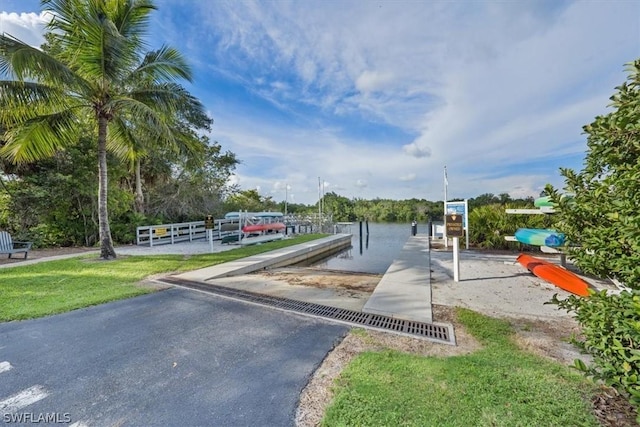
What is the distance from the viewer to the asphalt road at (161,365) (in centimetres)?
197

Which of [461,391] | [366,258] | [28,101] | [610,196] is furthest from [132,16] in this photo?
[366,258]

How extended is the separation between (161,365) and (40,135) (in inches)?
317

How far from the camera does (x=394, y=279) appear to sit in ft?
18.6

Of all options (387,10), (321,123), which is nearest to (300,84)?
(321,123)

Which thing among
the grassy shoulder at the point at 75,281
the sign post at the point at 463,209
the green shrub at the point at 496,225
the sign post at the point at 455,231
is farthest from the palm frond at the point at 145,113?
the green shrub at the point at 496,225

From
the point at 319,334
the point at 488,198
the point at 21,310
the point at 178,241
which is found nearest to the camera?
the point at 319,334

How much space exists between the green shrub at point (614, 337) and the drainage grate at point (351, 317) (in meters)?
1.48

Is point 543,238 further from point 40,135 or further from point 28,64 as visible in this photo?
point 40,135

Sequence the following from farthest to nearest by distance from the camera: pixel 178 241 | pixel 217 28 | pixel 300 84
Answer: pixel 178 241 → pixel 300 84 → pixel 217 28

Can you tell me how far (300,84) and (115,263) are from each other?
984cm

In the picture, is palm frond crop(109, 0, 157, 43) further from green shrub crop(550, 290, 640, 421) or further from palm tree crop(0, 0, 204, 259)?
green shrub crop(550, 290, 640, 421)

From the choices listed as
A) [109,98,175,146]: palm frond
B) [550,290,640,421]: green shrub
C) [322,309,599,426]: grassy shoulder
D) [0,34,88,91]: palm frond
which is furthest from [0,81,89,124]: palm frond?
[550,290,640,421]: green shrub

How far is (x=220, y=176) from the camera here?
19125 millimetres

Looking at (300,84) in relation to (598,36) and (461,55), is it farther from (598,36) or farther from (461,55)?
(598,36)
